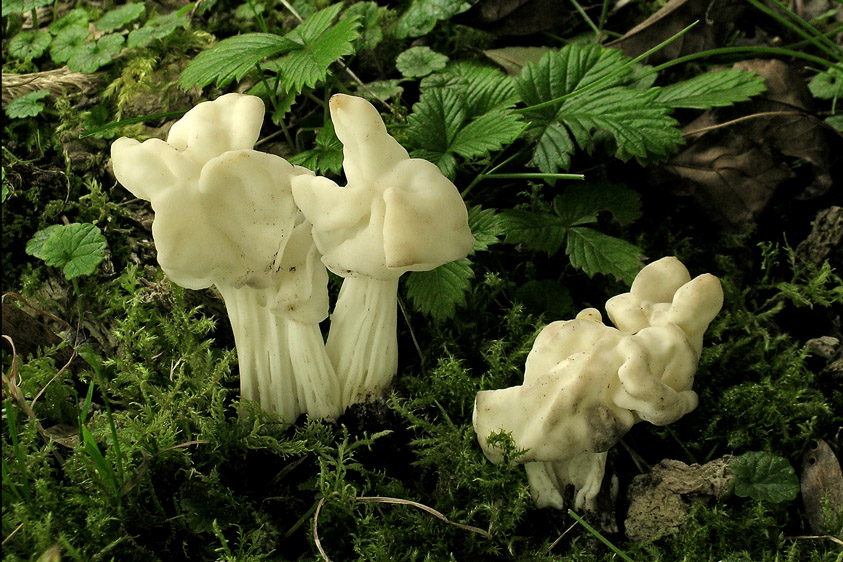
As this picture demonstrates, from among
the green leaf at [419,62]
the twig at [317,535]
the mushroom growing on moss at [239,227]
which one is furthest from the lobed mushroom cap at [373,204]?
the green leaf at [419,62]

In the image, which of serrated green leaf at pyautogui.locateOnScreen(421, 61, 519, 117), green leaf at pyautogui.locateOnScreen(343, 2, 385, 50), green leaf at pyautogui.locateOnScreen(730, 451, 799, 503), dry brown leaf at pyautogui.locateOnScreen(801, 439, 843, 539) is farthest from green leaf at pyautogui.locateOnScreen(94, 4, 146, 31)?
dry brown leaf at pyautogui.locateOnScreen(801, 439, 843, 539)

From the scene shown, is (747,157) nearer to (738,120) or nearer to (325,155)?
(738,120)

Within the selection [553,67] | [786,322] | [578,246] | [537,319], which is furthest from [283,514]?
[786,322]

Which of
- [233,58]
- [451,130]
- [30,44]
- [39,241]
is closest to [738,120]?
[451,130]

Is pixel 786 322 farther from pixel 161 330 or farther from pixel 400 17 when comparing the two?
pixel 161 330

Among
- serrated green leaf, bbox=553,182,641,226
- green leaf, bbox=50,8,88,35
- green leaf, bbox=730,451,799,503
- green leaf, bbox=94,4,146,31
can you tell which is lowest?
green leaf, bbox=730,451,799,503

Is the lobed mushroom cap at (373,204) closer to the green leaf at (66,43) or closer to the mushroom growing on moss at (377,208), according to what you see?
the mushroom growing on moss at (377,208)

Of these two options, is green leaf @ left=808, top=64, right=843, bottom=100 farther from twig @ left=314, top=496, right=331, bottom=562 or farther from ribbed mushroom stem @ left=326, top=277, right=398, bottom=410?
twig @ left=314, top=496, right=331, bottom=562
